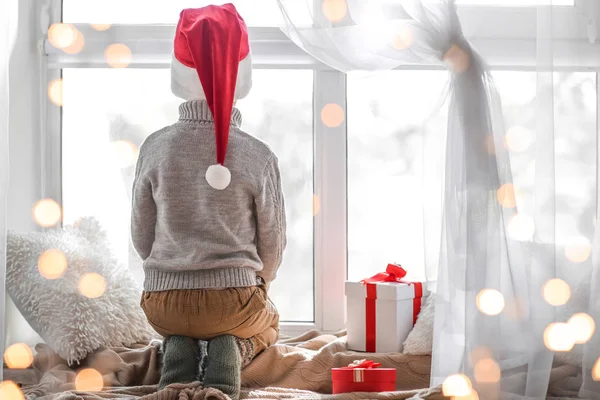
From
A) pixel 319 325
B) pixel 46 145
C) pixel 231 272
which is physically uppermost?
pixel 46 145

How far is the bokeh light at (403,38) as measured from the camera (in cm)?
163

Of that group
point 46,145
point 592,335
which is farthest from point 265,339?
point 46,145

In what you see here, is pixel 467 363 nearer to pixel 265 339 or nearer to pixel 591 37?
pixel 265 339

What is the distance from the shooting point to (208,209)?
1668mm

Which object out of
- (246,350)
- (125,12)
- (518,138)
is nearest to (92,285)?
(246,350)

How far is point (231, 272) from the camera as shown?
5.51ft

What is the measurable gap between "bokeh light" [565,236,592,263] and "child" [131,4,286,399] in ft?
2.29

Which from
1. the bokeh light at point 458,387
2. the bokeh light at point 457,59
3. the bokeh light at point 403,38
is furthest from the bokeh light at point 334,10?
the bokeh light at point 458,387

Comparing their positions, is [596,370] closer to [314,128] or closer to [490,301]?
[490,301]

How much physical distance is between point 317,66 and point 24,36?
0.89m

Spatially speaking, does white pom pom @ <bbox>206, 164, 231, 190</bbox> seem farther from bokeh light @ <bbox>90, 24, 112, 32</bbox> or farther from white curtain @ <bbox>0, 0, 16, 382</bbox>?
bokeh light @ <bbox>90, 24, 112, 32</bbox>

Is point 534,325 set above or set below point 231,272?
below

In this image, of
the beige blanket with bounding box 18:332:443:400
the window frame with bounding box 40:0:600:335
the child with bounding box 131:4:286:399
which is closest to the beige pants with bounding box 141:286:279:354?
the child with bounding box 131:4:286:399

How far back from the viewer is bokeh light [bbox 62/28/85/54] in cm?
207
